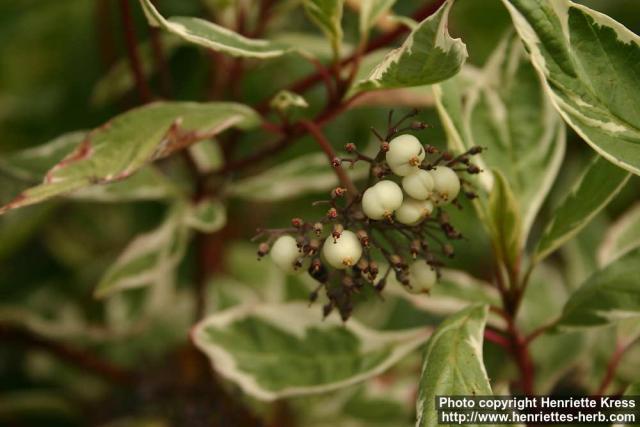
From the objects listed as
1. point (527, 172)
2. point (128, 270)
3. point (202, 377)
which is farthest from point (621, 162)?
point (202, 377)

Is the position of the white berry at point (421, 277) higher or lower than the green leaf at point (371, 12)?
lower

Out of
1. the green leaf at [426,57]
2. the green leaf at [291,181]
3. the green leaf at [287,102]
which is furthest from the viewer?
the green leaf at [291,181]

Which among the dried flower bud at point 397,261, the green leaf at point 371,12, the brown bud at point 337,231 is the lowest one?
the dried flower bud at point 397,261

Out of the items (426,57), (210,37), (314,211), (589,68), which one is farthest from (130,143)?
(314,211)

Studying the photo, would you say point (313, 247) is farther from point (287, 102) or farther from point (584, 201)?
point (584, 201)

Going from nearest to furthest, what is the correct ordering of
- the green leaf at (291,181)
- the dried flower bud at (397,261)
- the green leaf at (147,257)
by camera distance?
the dried flower bud at (397,261), the green leaf at (147,257), the green leaf at (291,181)

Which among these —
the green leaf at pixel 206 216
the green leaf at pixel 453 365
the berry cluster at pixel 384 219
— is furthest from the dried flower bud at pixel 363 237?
the green leaf at pixel 206 216

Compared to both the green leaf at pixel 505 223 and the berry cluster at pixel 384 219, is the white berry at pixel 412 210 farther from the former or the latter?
the green leaf at pixel 505 223
